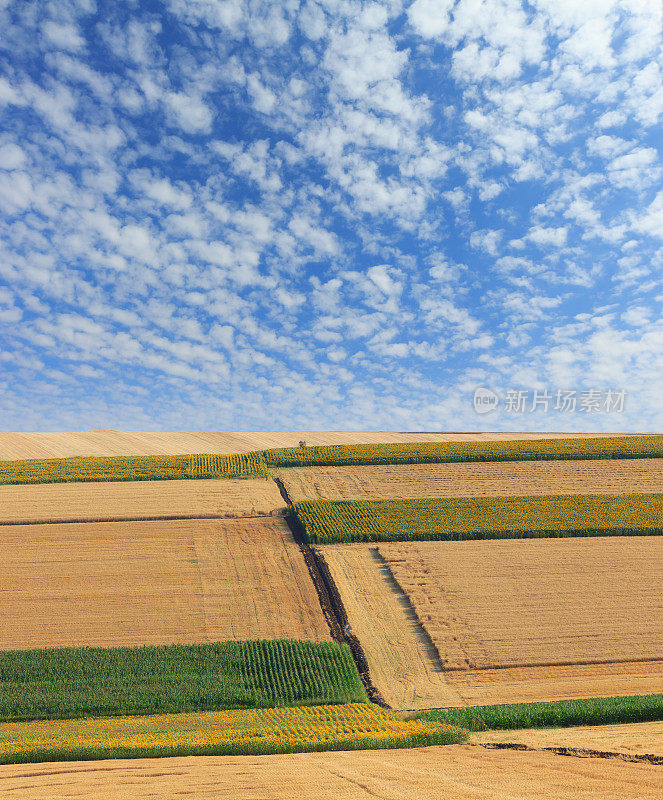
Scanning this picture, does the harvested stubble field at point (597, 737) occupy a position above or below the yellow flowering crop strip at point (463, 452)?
below

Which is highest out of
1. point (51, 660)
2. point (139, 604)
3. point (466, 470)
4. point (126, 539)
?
point (466, 470)

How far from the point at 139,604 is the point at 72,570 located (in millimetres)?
5637

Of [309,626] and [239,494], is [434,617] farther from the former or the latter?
[239,494]

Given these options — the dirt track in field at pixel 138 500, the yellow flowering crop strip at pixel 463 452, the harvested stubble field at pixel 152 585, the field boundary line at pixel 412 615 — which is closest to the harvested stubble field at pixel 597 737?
the field boundary line at pixel 412 615

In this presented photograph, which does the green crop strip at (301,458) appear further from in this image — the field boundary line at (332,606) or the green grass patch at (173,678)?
the green grass patch at (173,678)

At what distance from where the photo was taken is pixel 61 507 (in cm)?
3903

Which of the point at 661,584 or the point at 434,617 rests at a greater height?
the point at 661,584

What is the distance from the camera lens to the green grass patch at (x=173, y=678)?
64.4 ft

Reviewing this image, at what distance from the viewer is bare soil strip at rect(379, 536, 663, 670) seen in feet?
77.5

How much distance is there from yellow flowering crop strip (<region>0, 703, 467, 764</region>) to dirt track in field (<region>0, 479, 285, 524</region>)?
19376 mm

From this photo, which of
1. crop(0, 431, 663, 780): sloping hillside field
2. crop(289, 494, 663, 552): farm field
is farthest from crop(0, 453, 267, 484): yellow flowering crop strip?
crop(289, 494, 663, 552): farm field

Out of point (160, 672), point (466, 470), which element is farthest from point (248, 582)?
point (466, 470)

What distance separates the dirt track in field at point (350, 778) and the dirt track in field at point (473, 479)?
2820 centimetres

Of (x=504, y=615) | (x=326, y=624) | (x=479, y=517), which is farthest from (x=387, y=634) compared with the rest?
(x=479, y=517)
